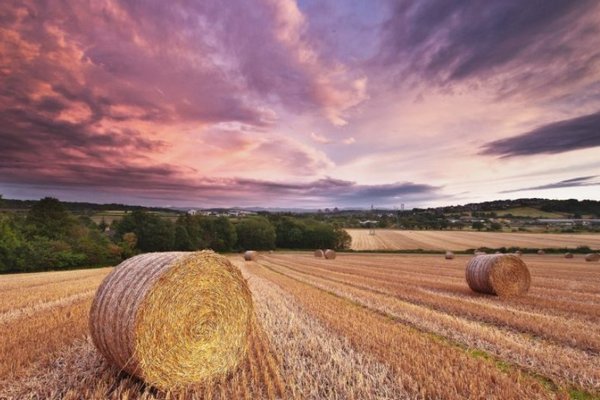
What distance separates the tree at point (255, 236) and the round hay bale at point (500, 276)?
175 ft

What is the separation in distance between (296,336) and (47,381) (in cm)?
393

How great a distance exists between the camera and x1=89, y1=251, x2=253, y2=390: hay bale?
485 centimetres

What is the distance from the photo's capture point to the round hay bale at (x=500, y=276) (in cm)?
1317

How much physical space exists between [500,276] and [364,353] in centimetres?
937

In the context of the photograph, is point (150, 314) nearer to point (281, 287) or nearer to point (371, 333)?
point (371, 333)

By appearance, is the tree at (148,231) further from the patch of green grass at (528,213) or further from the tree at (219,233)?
the patch of green grass at (528,213)

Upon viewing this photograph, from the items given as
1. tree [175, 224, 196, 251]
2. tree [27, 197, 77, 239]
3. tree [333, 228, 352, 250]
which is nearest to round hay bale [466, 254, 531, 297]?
tree [27, 197, 77, 239]

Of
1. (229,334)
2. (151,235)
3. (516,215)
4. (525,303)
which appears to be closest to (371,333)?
(229,334)

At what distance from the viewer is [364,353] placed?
610 cm

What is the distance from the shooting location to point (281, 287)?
14.8 m

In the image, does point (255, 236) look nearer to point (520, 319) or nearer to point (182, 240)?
point (182, 240)

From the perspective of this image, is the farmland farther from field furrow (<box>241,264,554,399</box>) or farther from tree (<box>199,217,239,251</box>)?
tree (<box>199,217,239,251</box>)

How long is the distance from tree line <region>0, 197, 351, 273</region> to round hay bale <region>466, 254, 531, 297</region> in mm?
38480

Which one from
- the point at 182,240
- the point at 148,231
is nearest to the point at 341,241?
the point at 182,240
